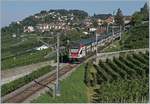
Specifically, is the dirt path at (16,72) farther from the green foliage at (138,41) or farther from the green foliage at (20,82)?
the green foliage at (138,41)

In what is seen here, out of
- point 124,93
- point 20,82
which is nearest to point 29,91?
point 20,82

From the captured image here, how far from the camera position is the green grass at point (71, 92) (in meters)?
26.9

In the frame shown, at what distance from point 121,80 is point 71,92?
4.02m

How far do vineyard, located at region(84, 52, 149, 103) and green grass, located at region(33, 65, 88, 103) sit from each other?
588 mm

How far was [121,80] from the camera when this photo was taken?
105 ft

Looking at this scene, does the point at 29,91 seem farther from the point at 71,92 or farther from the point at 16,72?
the point at 16,72

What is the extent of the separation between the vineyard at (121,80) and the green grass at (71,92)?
1.93 ft

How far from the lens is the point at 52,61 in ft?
156

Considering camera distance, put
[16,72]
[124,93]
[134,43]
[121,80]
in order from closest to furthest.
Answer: [124,93]
[121,80]
[16,72]
[134,43]

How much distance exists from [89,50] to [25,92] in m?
26.2

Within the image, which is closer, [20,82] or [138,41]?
[20,82]

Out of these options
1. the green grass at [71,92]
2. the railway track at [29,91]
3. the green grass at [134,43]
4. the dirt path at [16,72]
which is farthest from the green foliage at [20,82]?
the green grass at [134,43]

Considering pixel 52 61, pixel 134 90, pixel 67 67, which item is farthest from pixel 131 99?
pixel 52 61

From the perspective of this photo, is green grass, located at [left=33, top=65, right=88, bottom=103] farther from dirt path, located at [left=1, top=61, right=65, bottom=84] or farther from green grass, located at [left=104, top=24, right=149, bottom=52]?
green grass, located at [left=104, top=24, right=149, bottom=52]
